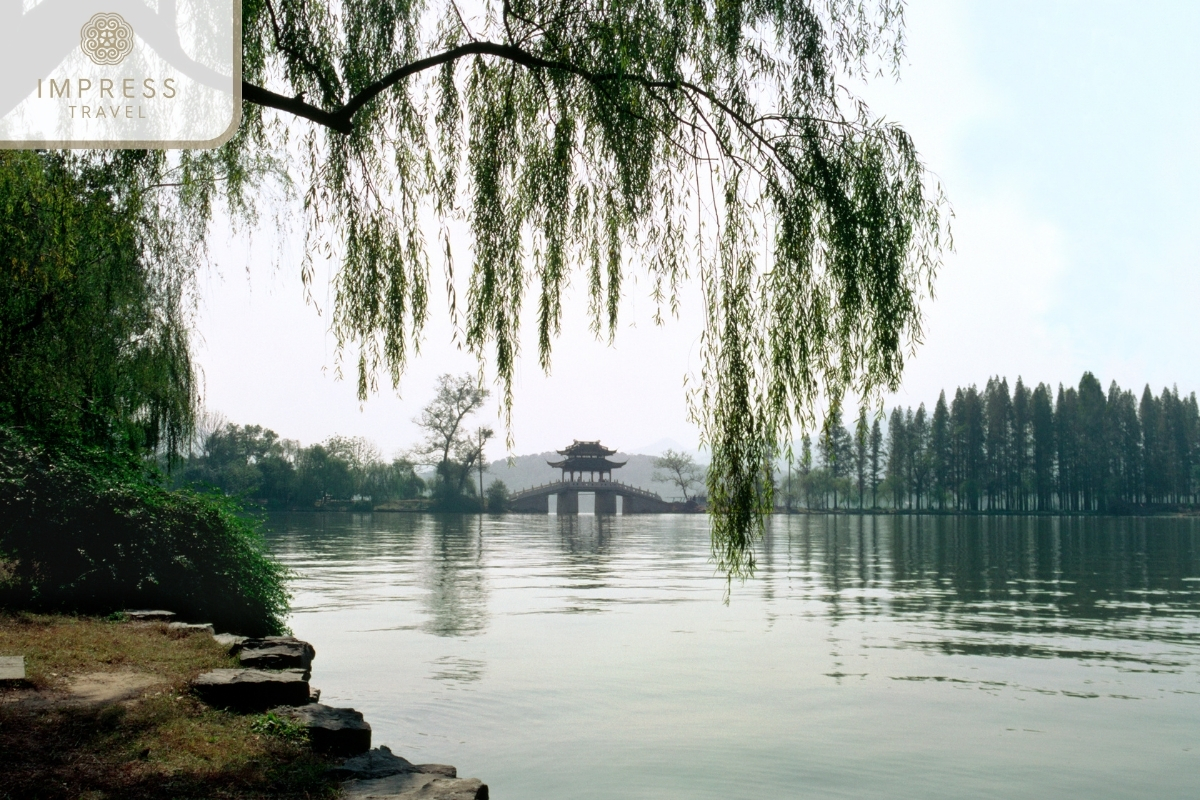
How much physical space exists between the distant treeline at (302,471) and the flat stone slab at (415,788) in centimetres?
5636

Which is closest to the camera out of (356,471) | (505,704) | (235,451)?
(505,704)

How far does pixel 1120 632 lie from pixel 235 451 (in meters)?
61.8

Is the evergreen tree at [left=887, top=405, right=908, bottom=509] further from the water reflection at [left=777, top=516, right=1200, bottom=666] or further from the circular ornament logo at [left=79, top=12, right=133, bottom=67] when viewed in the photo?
the circular ornament logo at [left=79, top=12, right=133, bottom=67]

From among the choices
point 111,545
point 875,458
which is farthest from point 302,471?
point 111,545

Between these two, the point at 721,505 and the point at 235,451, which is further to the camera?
the point at 235,451

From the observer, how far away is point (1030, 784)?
5.59 metres

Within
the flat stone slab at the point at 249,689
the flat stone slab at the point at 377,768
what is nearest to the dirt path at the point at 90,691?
the flat stone slab at the point at 249,689

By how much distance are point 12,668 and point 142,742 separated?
1.59 m

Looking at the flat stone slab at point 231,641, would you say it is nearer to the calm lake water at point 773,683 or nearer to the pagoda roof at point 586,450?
the calm lake water at point 773,683

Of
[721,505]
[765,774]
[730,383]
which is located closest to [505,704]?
[765,774]

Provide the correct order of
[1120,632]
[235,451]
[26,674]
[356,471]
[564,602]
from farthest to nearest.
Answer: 1. [356,471]
2. [235,451]
3. [564,602]
4. [1120,632]
5. [26,674]

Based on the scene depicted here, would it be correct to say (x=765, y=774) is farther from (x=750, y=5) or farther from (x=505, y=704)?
(x=750, y=5)

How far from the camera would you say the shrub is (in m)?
7.79

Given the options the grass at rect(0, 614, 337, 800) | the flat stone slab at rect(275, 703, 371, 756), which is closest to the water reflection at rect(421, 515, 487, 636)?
the grass at rect(0, 614, 337, 800)
